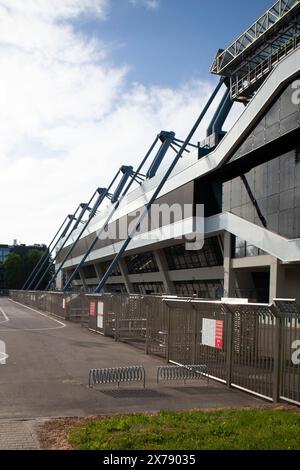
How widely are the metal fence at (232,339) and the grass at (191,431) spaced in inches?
70.0

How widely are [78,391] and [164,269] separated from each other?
40.9 meters

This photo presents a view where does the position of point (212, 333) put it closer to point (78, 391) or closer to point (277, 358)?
point (277, 358)

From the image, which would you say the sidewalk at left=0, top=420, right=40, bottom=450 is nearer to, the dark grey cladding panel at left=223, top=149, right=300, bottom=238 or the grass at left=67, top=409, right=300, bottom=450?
the grass at left=67, top=409, right=300, bottom=450

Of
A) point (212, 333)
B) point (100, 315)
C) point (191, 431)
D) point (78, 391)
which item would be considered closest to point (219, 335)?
point (212, 333)

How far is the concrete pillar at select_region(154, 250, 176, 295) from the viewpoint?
169 feet

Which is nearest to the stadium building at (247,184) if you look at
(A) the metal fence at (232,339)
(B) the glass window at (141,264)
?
(B) the glass window at (141,264)

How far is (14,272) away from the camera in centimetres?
13225

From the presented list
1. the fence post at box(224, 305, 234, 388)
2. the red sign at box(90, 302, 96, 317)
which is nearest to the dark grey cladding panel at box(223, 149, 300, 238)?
the red sign at box(90, 302, 96, 317)

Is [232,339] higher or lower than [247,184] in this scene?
lower

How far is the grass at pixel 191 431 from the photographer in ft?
21.5

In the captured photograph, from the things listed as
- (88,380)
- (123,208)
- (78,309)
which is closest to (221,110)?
(123,208)

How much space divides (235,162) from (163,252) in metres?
17.6

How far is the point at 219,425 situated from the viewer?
767cm
